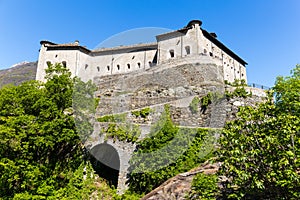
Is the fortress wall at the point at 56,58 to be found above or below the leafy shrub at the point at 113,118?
above

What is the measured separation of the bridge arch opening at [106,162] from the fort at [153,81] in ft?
0.20

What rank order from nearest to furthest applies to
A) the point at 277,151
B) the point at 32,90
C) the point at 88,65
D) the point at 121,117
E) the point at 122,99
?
the point at 277,151, the point at 32,90, the point at 121,117, the point at 122,99, the point at 88,65

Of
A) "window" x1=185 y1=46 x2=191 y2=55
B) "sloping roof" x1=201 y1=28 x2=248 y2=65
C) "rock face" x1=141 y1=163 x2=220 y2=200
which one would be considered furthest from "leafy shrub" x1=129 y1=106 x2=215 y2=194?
"sloping roof" x1=201 y1=28 x2=248 y2=65

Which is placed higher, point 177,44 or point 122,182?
point 177,44

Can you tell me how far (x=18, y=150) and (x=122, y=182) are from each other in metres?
5.79

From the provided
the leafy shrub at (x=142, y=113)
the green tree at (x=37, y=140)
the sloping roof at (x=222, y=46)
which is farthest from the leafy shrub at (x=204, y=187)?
the sloping roof at (x=222, y=46)

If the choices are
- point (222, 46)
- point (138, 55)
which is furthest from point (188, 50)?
point (138, 55)

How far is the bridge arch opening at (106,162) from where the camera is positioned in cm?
1653

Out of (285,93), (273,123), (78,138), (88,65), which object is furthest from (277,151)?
(88,65)

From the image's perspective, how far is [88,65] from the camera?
125 ft

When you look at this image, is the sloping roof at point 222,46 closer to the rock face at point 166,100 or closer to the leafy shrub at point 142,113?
the rock face at point 166,100

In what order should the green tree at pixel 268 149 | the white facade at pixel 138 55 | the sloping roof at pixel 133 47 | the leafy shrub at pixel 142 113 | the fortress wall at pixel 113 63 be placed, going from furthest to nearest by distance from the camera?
the fortress wall at pixel 113 63
the sloping roof at pixel 133 47
the white facade at pixel 138 55
the leafy shrub at pixel 142 113
the green tree at pixel 268 149

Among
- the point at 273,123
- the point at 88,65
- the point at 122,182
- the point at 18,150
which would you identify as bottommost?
the point at 122,182

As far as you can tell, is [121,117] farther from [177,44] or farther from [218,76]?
[177,44]
